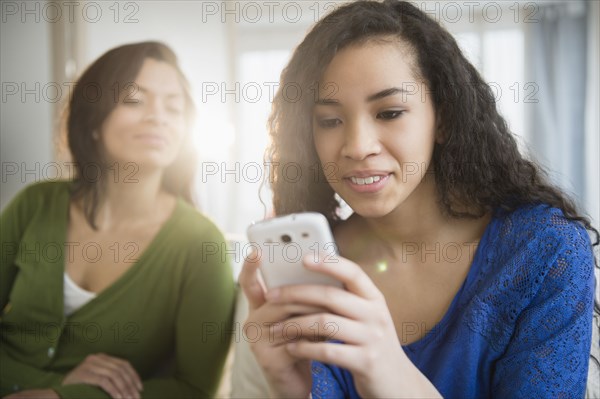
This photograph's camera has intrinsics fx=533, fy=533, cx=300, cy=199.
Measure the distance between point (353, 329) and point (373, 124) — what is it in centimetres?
28

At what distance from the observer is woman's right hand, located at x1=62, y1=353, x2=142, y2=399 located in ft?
3.27

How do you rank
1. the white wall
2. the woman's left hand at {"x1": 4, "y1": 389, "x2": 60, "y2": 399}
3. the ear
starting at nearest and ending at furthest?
the ear, the woman's left hand at {"x1": 4, "y1": 389, "x2": 60, "y2": 399}, the white wall

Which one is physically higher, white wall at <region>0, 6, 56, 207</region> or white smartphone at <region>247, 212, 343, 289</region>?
white wall at <region>0, 6, 56, 207</region>

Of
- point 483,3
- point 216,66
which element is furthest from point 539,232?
point 483,3

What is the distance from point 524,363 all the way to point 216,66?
1978 mm

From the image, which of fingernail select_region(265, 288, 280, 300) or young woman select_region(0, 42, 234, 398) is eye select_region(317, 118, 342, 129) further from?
young woman select_region(0, 42, 234, 398)

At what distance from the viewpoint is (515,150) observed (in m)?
0.82

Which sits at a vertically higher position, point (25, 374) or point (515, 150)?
point (515, 150)

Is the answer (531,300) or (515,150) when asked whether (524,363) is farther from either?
(515,150)

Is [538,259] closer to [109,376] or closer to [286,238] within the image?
[286,238]

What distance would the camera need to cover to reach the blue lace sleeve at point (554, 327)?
64 cm

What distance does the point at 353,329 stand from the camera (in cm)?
51

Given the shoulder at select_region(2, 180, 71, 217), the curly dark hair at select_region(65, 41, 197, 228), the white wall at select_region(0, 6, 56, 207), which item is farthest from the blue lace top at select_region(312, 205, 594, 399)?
the white wall at select_region(0, 6, 56, 207)

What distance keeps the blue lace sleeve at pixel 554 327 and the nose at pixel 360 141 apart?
0.25 meters
